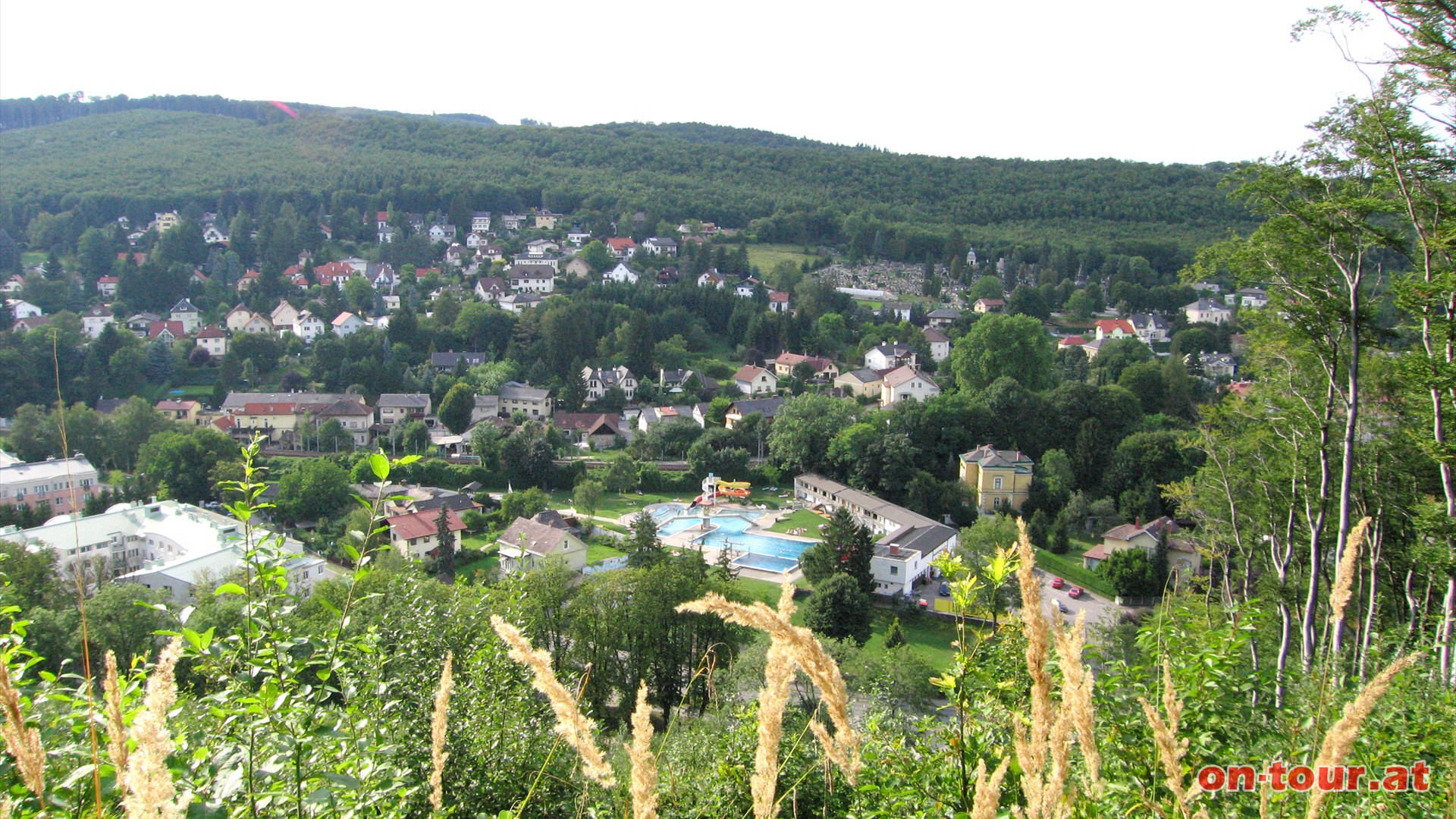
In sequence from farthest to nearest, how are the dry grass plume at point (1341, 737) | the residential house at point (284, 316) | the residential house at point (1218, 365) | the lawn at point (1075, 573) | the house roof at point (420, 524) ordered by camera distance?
the residential house at point (284, 316)
the residential house at point (1218, 365)
the house roof at point (420, 524)
the lawn at point (1075, 573)
the dry grass plume at point (1341, 737)

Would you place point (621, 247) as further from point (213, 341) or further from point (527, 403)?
point (527, 403)

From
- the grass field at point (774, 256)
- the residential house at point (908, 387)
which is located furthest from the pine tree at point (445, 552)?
the grass field at point (774, 256)

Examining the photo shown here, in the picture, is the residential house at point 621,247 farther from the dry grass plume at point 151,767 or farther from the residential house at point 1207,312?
the dry grass plume at point 151,767

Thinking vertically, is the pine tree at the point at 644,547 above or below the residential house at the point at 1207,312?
below

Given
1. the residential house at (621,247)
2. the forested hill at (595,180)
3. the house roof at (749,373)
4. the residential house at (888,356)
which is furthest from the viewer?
the forested hill at (595,180)

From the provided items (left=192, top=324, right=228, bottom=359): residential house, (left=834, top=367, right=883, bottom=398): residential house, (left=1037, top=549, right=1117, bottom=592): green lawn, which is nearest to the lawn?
(left=1037, top=549, right=1117, bottom=592): green lawn

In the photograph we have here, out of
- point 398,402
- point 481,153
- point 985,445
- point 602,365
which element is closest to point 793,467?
point 985,445

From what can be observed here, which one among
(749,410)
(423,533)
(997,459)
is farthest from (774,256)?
(423,533)
